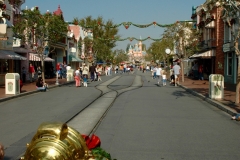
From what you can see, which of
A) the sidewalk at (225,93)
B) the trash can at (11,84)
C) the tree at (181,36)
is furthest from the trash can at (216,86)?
the tree at (181,36)

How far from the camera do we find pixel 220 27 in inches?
1366

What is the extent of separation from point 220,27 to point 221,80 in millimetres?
19545

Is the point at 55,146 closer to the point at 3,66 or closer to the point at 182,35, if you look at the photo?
the point at 3,66

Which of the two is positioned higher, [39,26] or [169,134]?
[39,26]

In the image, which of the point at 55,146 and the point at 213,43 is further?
the point at 213,43

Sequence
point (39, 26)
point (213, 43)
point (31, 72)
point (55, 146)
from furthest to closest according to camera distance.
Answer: point (213, 43), point (31, 72), point (39, 26), point (55, 146)

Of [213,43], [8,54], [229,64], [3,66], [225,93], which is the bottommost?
[225,93]

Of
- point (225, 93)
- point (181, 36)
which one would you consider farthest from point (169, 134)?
point (181, 36)

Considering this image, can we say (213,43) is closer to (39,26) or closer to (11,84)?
(39,26)

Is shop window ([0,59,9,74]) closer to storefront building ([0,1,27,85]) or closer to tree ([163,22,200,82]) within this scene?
storefront building ([0,1,27,85])

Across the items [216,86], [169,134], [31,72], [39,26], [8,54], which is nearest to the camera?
[169,134]

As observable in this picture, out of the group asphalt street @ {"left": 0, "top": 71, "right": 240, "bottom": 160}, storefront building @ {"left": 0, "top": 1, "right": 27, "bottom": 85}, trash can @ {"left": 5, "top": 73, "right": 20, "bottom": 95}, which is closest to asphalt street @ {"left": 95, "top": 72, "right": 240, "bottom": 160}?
asphalt street @ {"left": 0, "top": 71, "right": 240, "bottom": 160}

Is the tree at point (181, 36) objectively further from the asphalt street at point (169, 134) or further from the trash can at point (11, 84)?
the asphalt street at point (169, 134)

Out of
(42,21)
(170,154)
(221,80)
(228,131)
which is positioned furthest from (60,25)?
(170,154)
